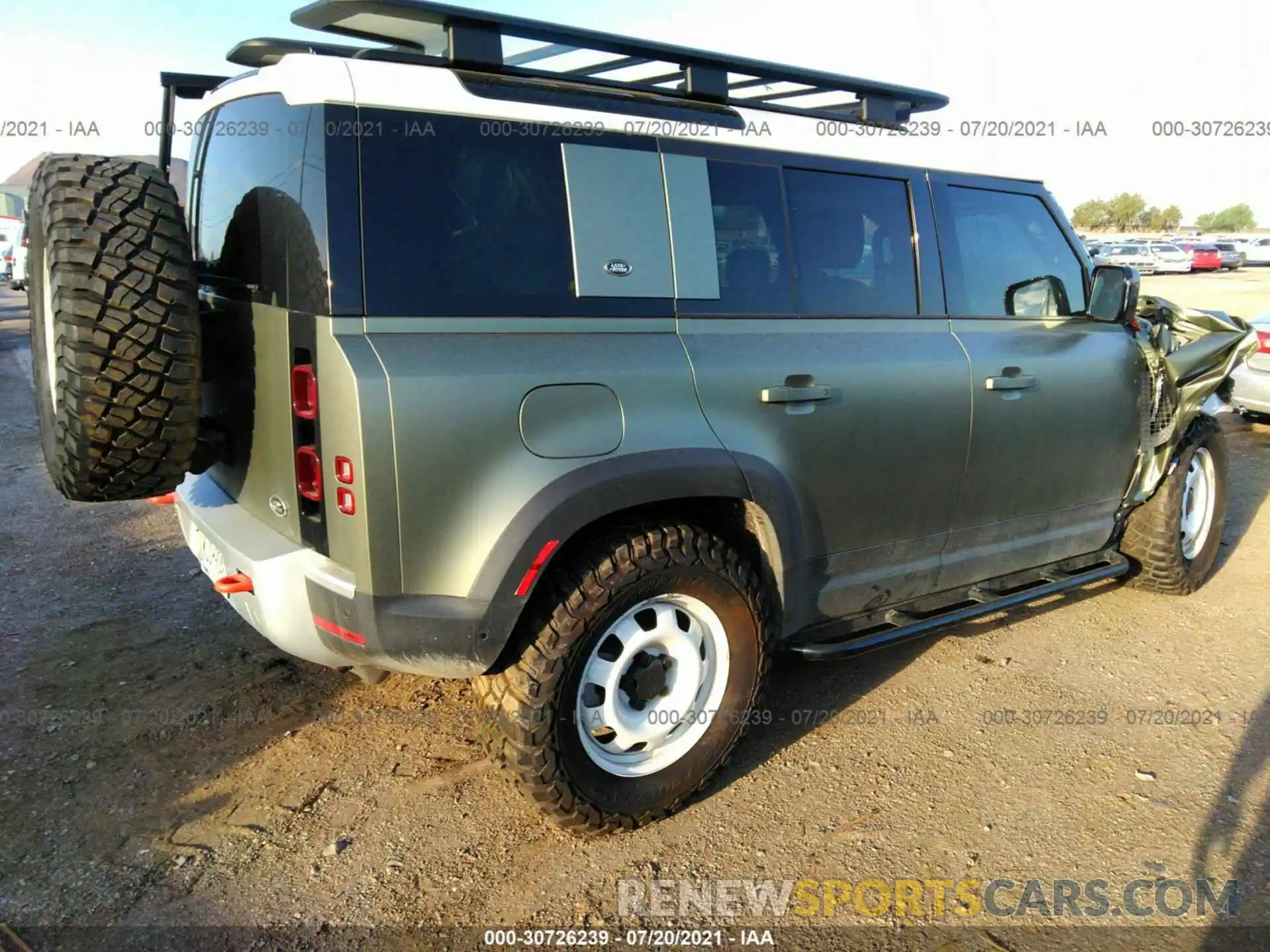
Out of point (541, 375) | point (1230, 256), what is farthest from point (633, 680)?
point (1230, 256)

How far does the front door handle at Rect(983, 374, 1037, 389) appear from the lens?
3602 mm

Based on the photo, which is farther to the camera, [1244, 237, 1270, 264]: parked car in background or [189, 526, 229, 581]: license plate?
[1244, 237, 1270, 264]: parked car in background

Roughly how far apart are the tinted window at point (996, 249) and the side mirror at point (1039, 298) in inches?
1.2

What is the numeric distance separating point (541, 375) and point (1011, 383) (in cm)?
215

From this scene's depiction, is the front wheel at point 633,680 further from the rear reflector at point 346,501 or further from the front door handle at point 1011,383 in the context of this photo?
the front door handle at point 1011,383

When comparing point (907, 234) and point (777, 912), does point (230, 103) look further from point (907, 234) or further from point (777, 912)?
point (777, 912)

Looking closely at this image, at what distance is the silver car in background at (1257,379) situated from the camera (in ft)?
27.8

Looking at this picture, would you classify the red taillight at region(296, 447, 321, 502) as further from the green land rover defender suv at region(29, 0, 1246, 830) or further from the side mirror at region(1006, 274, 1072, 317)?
the side mirror at region(1006, 274, 1072, 317)

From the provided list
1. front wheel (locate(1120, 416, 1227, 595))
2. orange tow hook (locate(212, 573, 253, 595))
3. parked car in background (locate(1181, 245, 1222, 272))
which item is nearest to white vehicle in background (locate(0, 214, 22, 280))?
orange tow hook (locate(212, 573, 253, 595))

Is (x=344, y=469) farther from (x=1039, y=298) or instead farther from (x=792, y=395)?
(x=1039, y=298)

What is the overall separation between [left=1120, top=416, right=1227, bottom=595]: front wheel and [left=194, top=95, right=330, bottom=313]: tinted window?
13.9ft

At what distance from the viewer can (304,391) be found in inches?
95.7

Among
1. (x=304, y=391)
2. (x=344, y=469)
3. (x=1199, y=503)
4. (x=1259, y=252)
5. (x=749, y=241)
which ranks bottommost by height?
(x=1199, y=503)

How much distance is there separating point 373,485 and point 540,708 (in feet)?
2.75
